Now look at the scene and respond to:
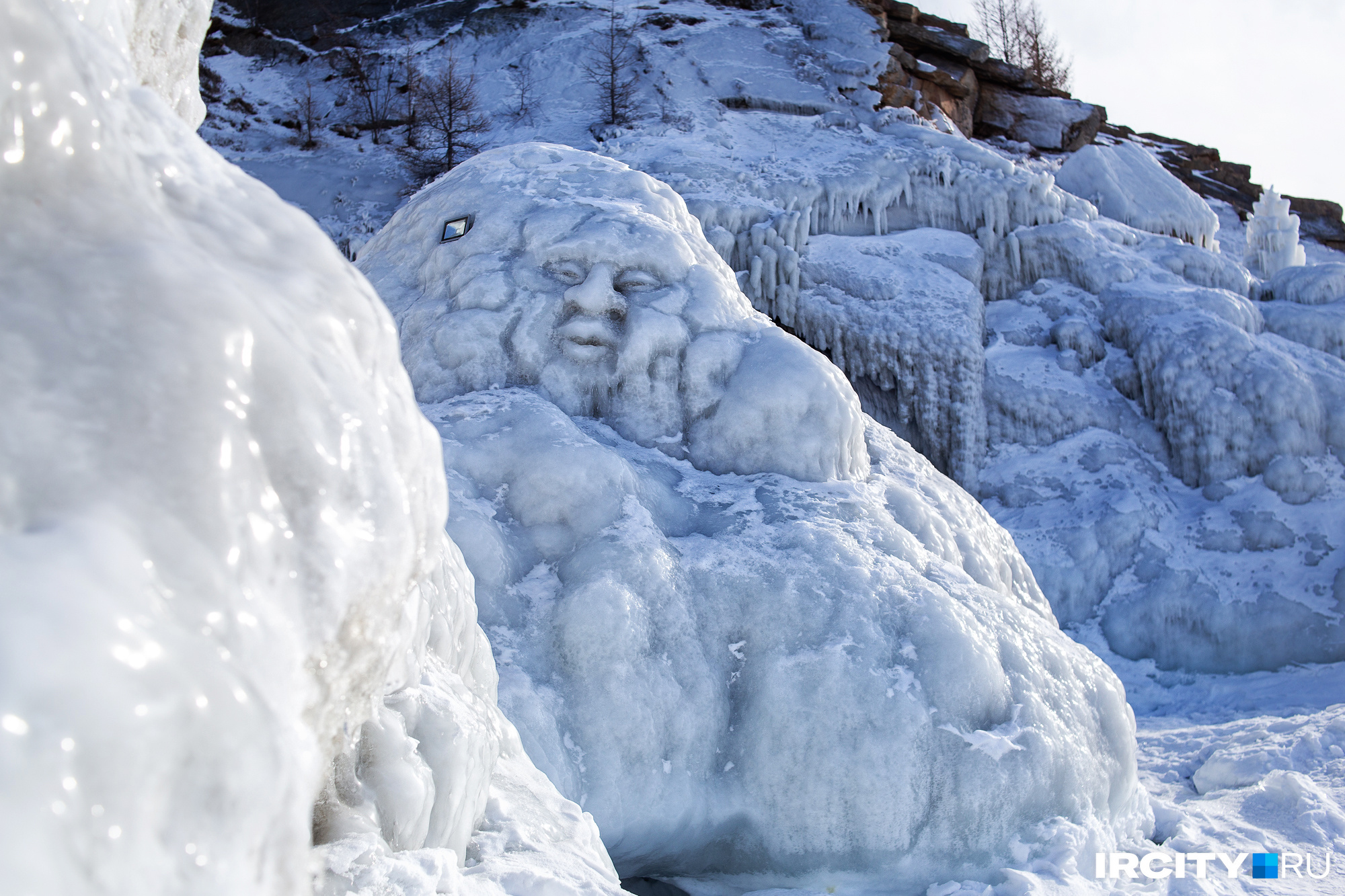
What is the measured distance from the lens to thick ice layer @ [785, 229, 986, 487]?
30.0 feet

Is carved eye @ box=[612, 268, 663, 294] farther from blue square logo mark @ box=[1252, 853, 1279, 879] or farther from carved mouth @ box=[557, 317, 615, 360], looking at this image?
blue square logo mark @ box=[1252, 853, 1279, 879]

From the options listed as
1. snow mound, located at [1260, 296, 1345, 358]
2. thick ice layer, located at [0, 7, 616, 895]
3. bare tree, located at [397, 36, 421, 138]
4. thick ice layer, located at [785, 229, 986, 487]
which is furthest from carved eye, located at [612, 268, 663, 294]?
bare tree, located at [397, 36, 421, 138]

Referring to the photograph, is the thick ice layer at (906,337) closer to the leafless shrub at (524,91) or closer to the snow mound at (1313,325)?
the snow mound at (1313,325)

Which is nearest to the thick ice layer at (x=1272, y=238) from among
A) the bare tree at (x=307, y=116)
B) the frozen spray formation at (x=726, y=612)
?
the frozen spray formation at (x=726, y=612)

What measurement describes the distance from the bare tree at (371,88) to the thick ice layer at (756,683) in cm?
1089

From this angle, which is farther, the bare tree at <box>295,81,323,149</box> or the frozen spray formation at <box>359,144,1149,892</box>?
the bare tree at <box>295,81,323,149</box>

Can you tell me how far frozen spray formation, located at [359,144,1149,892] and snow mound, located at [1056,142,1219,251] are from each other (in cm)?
879

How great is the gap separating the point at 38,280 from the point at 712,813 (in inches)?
109

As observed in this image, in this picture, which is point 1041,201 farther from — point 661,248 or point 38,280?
point 38,280

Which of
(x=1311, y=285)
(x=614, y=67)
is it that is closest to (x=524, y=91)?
(x=614, y=67)

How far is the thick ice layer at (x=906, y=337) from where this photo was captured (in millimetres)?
9156

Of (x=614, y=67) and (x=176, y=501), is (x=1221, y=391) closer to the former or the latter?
(x=614, y=67)

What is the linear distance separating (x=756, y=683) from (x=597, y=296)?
1.75 m

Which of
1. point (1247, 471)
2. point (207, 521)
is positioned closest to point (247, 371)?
point (207, 521)
